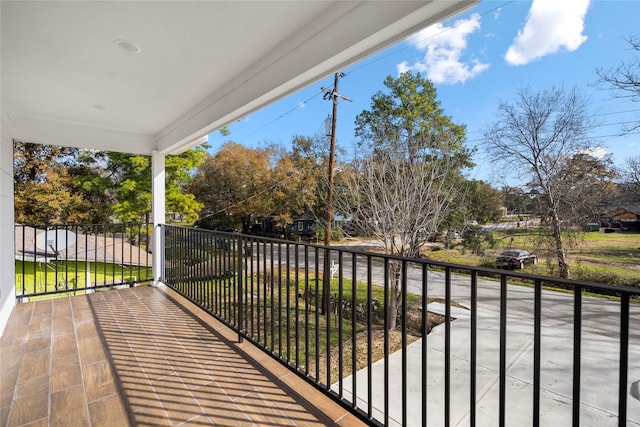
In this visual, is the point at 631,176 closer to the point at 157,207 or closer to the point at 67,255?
Result: the point at 157,207

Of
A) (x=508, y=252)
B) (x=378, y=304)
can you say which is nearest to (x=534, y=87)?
(x=508, y=252)

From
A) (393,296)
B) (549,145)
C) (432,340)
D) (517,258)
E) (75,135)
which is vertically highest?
(549,145)

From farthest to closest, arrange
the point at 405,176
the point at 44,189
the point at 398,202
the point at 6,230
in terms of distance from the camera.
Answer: the point at 44,189, the point at 405,176, the point at 398,202, the point at 6,230

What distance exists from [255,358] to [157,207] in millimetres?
3237

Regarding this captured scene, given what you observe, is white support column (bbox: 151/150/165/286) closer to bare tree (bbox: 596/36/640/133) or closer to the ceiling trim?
the ceiling trim

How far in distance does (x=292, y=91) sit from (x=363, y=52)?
0.76 metres

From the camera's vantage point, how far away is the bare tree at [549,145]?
10211 millimetres

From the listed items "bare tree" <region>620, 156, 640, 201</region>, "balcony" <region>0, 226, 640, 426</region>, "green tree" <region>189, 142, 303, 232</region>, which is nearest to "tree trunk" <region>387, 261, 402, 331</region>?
"balcony" <region>0, 226, 640, 426</region>

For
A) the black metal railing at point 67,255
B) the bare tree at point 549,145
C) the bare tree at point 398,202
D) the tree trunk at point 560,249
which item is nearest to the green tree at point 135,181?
the black metal railing at point 67,255

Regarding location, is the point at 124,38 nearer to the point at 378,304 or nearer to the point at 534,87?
the point at 378,304

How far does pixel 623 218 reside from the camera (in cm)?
926

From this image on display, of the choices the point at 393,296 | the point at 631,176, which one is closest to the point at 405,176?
the point at 393,296

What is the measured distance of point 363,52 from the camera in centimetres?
190

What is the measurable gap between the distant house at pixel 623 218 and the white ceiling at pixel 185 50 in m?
11.3
